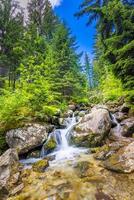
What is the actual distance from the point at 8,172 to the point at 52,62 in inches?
457

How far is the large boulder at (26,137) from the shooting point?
11906mm

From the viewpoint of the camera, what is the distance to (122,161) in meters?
8.96

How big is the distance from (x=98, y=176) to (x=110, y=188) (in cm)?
102

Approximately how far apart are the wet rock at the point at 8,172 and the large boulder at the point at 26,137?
1706mm

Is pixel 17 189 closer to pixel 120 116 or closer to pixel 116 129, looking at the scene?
pixel 116 129

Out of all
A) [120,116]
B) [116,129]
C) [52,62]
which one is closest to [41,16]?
[52,62]

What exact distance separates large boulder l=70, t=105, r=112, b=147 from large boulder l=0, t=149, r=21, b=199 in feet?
12.5

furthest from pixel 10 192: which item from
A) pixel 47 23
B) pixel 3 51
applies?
pixel 47 23

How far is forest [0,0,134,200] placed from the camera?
12758 millimetres

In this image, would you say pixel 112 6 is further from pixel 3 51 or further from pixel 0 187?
pixel 3 51

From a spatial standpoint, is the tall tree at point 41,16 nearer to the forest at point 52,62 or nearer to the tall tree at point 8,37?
the forest at point 52,62

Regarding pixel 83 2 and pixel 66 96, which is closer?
pixel 83 2

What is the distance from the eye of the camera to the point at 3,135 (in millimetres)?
12961

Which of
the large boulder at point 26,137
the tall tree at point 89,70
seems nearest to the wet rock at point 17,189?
the large boulder at point 26,137
